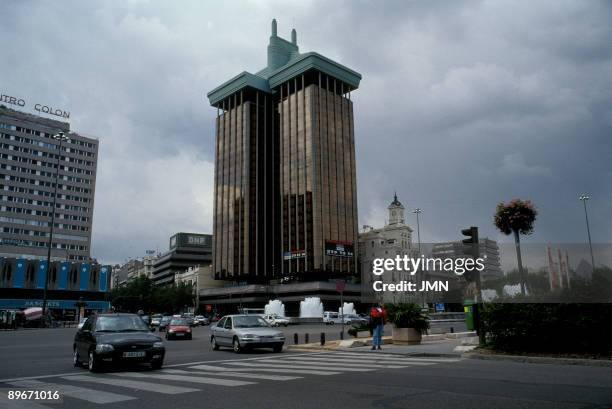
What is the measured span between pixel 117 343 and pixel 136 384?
280 cm

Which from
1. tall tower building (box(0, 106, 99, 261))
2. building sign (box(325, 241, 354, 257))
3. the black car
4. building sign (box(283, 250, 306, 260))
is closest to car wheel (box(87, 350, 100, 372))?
the black car

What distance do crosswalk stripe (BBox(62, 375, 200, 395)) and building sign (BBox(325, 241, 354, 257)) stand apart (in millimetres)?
97059

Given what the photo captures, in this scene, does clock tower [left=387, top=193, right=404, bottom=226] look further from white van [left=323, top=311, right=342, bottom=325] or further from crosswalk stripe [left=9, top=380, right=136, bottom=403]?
crosswalk stripe [left=9, top=380, right=136, bottom=403]

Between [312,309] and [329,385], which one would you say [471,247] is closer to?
[329,385]

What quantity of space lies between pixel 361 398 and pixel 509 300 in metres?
8.30

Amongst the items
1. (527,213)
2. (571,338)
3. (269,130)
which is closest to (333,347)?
(571,338)

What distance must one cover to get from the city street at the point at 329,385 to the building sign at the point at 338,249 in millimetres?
94401

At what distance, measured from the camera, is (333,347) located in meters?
20.4

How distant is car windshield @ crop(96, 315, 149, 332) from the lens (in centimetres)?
1286

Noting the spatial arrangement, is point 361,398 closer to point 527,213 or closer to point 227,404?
point 227,404

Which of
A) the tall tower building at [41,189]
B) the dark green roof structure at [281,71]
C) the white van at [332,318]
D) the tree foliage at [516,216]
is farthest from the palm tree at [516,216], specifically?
the tall tower building at [41,189]

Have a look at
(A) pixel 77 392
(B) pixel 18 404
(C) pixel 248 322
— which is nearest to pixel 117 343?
(A) pixel 77 392

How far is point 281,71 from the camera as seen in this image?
405ft

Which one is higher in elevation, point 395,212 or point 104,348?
point 395,212
